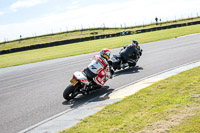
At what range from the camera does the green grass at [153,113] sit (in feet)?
17.3

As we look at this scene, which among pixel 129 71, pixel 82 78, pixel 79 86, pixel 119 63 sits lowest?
pixel 129 71

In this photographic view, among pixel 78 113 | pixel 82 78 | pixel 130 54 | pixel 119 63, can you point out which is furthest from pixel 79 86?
pixel 130 54

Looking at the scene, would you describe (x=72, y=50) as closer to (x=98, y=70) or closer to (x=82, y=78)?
(x=98, y=70)

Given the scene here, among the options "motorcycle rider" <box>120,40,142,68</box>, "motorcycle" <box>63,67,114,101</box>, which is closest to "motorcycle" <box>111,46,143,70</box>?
"motorcycle rider" <box>120,40,142,68</box>

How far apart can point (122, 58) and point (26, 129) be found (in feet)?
26.2

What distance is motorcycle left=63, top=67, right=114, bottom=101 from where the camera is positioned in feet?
29.2

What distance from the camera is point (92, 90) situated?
9.65m

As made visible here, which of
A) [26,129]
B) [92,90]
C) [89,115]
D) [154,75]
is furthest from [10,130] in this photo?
[154,75]

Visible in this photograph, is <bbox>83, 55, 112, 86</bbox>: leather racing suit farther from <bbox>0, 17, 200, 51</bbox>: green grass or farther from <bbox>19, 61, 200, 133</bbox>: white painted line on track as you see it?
<bbox>0, 17, 200, 51</bbox>: green grass

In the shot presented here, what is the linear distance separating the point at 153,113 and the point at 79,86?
11.9 ft

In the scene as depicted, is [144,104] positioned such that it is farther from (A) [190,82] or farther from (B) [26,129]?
(B) [26,129]

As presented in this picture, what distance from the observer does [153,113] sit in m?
6.08

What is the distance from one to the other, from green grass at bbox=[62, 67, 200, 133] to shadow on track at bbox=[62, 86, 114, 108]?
156 cm

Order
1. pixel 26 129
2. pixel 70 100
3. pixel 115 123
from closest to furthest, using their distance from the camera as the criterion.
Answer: pixel 115 123 → pixel 26 129 → pixel 70 100
